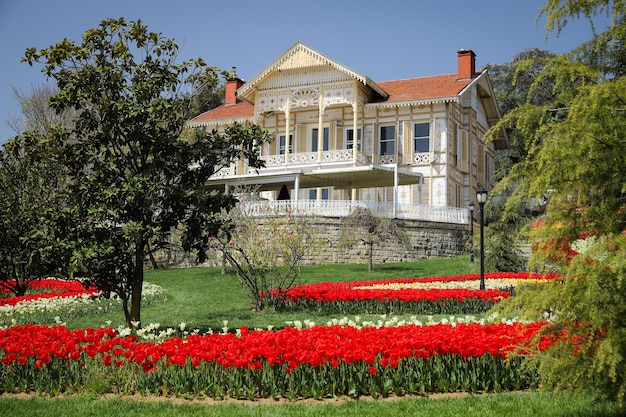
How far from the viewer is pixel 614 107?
481cm

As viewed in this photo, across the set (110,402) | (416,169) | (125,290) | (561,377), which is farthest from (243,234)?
(416,169)

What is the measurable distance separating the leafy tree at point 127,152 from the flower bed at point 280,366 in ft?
7.25

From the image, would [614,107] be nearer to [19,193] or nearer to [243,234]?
[243,234]

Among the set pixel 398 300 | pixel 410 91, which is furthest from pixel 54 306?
pixel 410 91

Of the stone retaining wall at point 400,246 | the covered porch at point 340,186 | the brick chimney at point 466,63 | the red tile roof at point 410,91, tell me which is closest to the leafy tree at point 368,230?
the stone retaining wall at point 400,246

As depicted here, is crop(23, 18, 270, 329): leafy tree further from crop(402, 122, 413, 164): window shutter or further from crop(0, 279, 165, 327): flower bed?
crop(402, 122, 413, 164): window shutter

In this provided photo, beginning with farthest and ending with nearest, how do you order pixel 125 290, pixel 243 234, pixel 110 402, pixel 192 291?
1. pixel 192 291
2. pixel 243 234
3. pixel 125 290
4. pixel 110 402

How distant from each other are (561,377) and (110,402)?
14.6ft

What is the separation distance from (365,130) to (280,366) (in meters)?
27.7

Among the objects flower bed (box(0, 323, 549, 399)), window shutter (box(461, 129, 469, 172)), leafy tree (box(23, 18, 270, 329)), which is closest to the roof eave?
window shutter (box(461, 129, 469, 172))

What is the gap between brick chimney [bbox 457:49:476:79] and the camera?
33906 mm

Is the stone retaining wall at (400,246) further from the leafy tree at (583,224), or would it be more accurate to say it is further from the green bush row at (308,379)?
the leafy tree at (583,224)

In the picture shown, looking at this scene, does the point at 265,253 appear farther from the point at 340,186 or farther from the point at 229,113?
the point at 229,113

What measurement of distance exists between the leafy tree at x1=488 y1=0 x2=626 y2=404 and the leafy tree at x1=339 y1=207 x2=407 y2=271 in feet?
59.9
